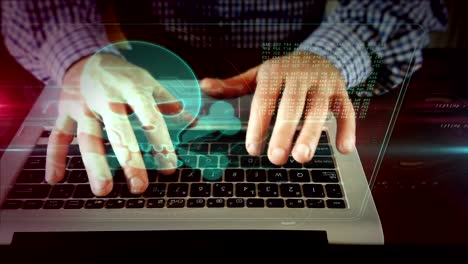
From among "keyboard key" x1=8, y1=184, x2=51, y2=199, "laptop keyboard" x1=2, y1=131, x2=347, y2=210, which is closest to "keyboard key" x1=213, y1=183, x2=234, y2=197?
"laptop keyboard" x1=2, y1=131, x2=347, y2=210

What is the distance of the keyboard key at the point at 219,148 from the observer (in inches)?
17.7

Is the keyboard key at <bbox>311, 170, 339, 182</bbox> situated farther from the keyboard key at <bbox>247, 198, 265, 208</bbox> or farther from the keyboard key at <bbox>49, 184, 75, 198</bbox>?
the keyboard key at <bbox>49, 184, 75, 198</bbox>

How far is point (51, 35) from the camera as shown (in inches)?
18.5

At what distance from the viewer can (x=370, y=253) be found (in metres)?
0.38

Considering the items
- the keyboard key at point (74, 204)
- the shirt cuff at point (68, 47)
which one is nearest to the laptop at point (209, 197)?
the keyboard key at point (74, 204)

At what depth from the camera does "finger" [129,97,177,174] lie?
43 cm

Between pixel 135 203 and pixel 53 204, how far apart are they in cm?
10

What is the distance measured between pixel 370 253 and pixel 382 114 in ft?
0.65

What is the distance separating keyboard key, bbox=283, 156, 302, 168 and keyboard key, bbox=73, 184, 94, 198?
0.24 m

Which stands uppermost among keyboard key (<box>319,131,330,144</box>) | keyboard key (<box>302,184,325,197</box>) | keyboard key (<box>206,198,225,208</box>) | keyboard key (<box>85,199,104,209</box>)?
keyboard key (<box>319,131,330,144</box>)

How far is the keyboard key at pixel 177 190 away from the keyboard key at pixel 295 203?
0.40 feet

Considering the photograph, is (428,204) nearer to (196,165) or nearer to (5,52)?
(196,165)

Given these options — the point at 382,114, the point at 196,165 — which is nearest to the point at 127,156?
the point at 196,165

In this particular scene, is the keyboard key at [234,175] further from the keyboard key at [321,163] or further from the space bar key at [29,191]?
the space bar key at [29,191]
